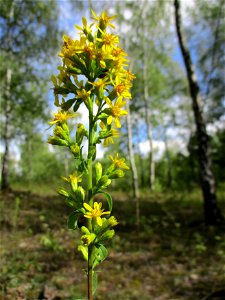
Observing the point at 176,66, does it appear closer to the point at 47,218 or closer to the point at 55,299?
the point at 47,218

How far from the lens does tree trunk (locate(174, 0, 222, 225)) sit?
9.25m

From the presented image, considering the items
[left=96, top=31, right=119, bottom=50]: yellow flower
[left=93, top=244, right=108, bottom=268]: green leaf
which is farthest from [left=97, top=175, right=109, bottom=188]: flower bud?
[left=96, top=31, right=119, bottom=50]: yellow flower

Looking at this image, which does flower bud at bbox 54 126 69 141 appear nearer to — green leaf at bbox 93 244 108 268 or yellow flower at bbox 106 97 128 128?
yellow flower at bbox 106 97 128 128

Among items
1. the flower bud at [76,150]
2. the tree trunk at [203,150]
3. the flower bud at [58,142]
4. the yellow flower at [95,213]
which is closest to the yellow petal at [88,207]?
the yellow flower at [95,213]

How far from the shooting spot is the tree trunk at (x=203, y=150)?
9.25 meters

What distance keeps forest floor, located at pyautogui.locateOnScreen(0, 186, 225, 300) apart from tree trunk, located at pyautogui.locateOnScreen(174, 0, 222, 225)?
459 millimetres

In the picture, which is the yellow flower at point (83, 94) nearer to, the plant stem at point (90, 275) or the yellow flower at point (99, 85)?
the yellow flower at point (99, 85)

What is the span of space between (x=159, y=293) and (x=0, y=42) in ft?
39.6

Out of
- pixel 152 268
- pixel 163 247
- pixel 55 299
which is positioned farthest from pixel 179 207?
pixel 55 299

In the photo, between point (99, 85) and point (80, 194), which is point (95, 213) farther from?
point (99, 85)

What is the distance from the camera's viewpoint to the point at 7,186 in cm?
1345

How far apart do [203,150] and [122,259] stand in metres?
3.89

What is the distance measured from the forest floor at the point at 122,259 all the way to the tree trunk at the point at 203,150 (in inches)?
18.1

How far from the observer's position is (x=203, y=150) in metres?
9.30
